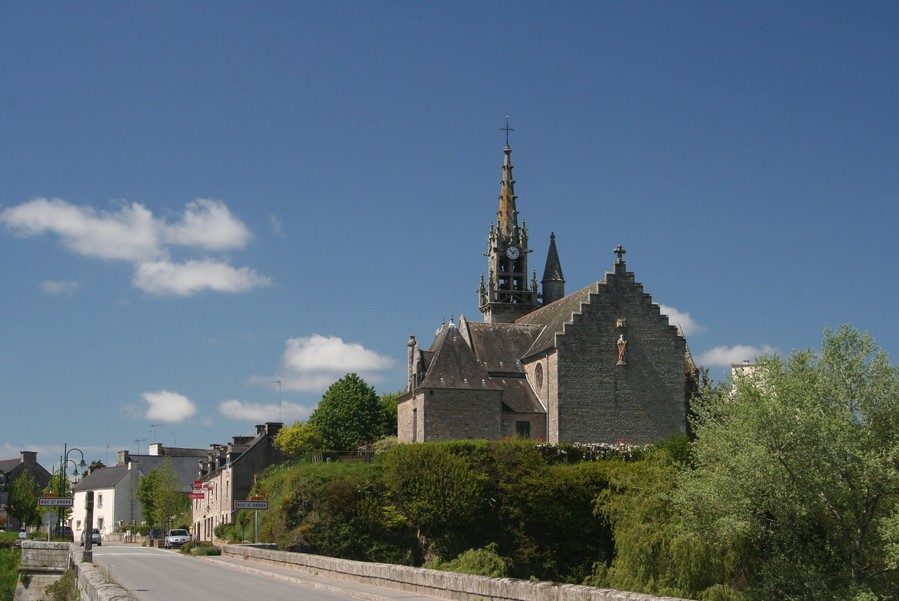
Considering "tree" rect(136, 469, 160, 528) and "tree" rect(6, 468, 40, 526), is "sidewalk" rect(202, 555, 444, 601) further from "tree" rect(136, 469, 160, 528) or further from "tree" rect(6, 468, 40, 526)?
"tree" rect(6, 468, 40, 526)

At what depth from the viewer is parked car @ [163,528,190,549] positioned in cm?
5388

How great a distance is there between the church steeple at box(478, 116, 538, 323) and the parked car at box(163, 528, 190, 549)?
23.2 metres

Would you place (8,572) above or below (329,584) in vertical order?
below

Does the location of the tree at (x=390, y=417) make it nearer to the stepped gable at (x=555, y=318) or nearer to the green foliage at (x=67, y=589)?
the stepped gable at (x=555, y=318)

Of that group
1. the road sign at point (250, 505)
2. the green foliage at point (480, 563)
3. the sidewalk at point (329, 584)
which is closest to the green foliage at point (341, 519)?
the road sign at point (250, 505)

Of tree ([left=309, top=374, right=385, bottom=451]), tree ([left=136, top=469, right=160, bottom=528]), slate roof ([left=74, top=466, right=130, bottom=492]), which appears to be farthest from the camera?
slate roof ([left=74, top=466, right=130, bottom=492])

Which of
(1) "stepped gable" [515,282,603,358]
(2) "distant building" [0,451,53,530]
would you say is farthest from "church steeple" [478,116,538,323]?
(2) "distant building" [0,451,53,530]

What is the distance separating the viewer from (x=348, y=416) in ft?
222

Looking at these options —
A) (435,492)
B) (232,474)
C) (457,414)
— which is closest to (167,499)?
(232,474)

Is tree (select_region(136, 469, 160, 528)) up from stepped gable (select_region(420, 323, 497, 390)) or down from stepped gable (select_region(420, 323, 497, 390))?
down

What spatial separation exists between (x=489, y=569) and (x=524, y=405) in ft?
39.2

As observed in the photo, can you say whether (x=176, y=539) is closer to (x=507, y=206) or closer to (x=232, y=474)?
(x=232, y=474)

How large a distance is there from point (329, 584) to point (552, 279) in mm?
45198

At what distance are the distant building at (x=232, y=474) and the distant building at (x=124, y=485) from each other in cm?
1897
